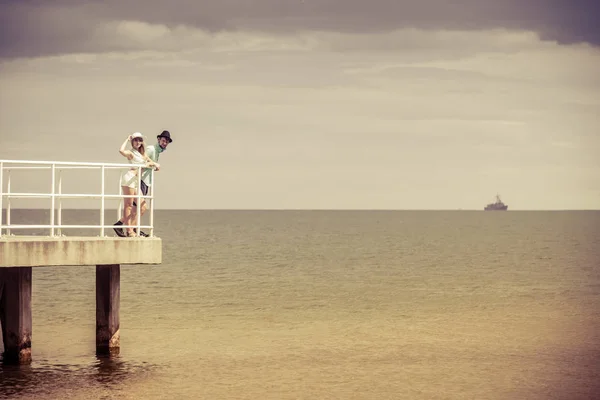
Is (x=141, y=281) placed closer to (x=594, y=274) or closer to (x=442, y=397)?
(x=594, y=274)

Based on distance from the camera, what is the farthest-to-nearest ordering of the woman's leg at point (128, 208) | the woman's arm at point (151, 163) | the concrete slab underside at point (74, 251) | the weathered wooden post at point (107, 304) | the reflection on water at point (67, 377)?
the weathered wooden post at point (107, 304) → the woman's leg at point (128, 208) → the woman's arm at point (151, 163) → the reflection on water at point (67, 377) → the concrete slab underside at point (74, 251)

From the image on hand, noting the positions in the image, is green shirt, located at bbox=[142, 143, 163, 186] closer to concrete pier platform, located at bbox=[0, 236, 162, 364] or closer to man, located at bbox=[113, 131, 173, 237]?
man, located at bbox=[113, 131, 173, 237]

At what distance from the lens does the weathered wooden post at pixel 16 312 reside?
20766mm

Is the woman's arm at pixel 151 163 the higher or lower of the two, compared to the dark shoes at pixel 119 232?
higher

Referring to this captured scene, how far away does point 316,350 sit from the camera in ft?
84.6

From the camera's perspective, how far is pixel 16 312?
21016 millimetres

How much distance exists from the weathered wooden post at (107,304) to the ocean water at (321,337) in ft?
1.79

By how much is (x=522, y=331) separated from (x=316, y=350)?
25.8 ft

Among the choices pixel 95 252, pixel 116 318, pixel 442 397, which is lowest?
pixel 442 397

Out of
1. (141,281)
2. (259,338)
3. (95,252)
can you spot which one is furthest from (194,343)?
(141,281)

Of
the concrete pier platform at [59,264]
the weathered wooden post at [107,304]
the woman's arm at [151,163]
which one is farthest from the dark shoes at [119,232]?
the woman's arm at [151,163]

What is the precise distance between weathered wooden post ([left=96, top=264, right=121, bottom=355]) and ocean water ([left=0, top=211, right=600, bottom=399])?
1.79 feet

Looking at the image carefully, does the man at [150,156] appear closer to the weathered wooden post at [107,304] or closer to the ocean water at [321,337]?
the weathered wooden post at [107,304]

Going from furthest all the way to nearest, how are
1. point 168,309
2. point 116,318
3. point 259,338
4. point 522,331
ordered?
point 168,309 → point 522,331 → point 259,338 → point 116,318
